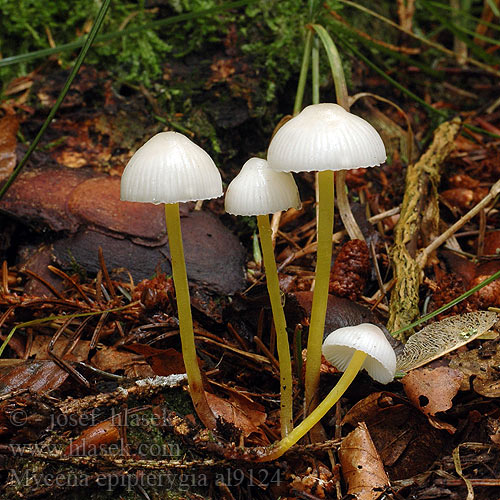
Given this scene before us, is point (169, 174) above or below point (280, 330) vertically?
above

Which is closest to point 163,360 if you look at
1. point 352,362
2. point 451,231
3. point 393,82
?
point 352,362

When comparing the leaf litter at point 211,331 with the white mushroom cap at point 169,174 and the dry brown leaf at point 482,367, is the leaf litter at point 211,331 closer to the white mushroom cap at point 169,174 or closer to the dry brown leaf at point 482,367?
the dry brown leaf at point 482,367

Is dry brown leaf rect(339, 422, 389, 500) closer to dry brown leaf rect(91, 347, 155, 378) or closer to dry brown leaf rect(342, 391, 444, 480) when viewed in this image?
dry brown leaf rect(342, 391, 444, 480)

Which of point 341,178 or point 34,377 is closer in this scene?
point 34,377

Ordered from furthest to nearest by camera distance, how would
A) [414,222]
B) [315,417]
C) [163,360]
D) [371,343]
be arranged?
1. [414,222]
2. [163,360]
3. [315,417]
4. [371,343]

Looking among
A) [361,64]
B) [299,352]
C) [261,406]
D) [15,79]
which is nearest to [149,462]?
[261,406]

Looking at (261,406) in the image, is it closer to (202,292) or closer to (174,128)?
(202,292)

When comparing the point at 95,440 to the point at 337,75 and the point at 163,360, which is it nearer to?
the point at 163,360

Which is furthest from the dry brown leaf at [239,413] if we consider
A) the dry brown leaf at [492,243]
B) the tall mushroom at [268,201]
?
the dry brown leaf at [492,243]
